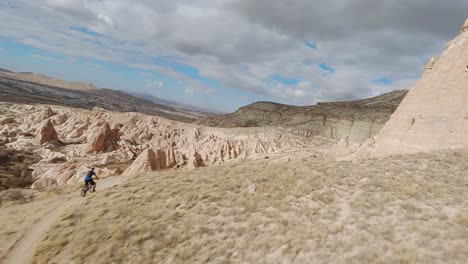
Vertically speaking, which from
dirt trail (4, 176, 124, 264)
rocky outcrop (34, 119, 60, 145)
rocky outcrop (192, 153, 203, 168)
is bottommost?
Result: rocky outcrop (34, 119, 60, 145)

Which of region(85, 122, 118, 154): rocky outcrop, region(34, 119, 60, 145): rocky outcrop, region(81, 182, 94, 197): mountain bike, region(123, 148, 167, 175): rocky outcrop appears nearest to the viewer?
region(81, 182, 94, 197): mountain bike

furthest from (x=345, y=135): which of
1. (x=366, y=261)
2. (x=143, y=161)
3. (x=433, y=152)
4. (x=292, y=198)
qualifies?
(x=366, y=261)

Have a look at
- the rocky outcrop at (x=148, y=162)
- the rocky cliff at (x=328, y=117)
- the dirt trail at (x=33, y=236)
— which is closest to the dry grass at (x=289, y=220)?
the dirt trail at (x=33, y=236)

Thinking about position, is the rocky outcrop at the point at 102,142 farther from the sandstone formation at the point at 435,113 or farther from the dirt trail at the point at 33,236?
the sandstone formation at the point at 435,113

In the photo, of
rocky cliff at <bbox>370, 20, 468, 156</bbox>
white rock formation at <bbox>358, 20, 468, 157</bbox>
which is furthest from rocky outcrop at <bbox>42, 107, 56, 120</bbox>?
rocky cliff at <bbox>370, 20, 468, 156</bbox>

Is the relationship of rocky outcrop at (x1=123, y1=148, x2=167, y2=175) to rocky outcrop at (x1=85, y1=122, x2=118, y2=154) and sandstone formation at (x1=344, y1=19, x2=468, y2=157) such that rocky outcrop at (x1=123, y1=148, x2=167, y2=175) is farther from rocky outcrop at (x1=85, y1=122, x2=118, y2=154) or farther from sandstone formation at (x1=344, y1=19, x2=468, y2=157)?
sandstone formation at (x1=344, y1=19, x2=468, y2=157)

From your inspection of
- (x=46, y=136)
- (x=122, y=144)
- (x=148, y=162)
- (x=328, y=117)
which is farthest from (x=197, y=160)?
(x=328, y=117)

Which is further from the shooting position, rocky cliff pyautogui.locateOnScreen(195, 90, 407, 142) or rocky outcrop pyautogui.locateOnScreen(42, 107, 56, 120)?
rocky outcrop pyautogui.locateOnScreen(42, 107, 56, 120)
